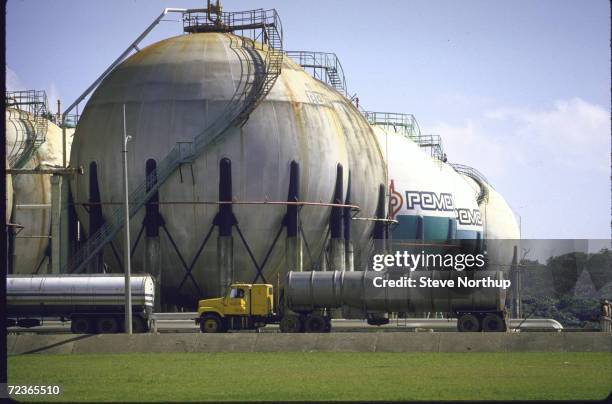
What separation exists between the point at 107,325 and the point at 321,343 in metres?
18.1

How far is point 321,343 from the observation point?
38375 millimetres

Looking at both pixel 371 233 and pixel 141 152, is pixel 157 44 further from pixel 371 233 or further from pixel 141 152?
pixel 371 233

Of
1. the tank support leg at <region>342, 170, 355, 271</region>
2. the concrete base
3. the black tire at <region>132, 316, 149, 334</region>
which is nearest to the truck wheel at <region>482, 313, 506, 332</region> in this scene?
the black tire at <region>132, 316, 149, 334</region>

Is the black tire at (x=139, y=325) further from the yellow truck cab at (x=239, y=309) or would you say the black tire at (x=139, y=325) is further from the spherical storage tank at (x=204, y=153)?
the spherical storage tank at (x=204, y=153)

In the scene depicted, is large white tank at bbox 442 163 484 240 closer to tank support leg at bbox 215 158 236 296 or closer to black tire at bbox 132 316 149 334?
tank support leg at bbox 215 158 236 296

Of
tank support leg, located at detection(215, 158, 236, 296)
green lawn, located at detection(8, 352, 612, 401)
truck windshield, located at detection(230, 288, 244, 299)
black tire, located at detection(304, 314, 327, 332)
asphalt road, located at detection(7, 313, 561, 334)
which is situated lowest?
asphalt road, located at detection(7, 313, 561, 334)

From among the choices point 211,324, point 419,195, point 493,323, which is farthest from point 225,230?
point 419,195

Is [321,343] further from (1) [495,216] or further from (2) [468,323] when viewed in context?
(1) [495,216]

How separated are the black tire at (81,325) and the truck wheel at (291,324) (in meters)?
8.20

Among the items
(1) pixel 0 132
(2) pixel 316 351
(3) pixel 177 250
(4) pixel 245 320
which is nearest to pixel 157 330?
(4) pixel 245 320

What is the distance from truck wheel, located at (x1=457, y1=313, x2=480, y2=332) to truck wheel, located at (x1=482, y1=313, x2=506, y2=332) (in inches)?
12.1

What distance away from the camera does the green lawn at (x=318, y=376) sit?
24844mm

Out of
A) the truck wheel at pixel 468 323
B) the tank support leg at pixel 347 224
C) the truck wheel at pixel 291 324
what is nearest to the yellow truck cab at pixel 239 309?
the truck wheel at pixel 291 324

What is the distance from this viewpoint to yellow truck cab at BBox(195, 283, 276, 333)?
54.3 metres
